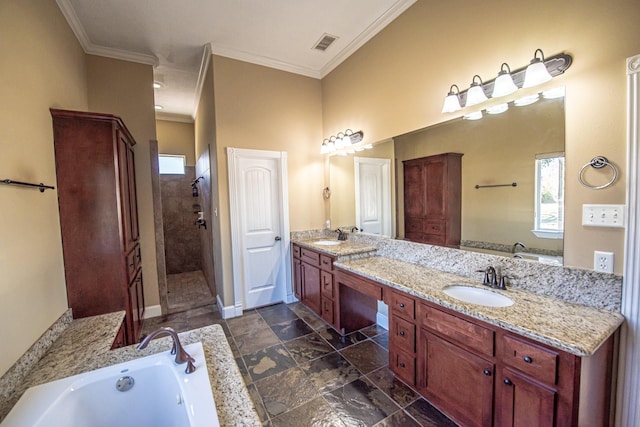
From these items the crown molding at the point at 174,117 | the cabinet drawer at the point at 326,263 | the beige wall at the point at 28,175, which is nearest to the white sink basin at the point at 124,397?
the beige wall at the point at 28,175

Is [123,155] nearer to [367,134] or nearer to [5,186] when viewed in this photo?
[5,186]

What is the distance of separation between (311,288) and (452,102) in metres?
2.47

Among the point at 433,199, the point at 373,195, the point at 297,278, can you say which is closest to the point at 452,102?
the point at 433,199

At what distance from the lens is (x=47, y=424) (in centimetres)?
115

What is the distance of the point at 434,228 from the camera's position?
7.82 ft

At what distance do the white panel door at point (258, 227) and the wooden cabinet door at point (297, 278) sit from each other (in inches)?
6.7

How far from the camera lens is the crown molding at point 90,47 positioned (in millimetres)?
2383

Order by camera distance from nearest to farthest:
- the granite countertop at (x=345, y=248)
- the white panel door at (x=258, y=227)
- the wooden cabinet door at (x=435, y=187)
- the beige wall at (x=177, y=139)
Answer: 1. the wooden cabinet door at (x=435, y=187)
2. the granite countertop at (x=345, y=248)
3. the white panel door at (x=258, y=227)
4. the beige wall at (x=177, y=139)

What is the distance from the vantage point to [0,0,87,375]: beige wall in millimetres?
1429

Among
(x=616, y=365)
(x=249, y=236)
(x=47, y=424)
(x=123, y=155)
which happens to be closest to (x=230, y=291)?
(x=249, y=236)

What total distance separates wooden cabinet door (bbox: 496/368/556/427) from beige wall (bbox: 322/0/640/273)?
762 millimetres

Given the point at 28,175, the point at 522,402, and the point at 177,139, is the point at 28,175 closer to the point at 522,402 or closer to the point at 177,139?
the point at 522,402

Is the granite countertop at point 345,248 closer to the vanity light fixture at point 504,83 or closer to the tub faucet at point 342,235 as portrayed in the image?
the tub faucet at point 342,235

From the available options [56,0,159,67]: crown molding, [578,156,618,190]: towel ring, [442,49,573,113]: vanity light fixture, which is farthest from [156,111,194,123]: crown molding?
[578,156,618,190]: towel ring
